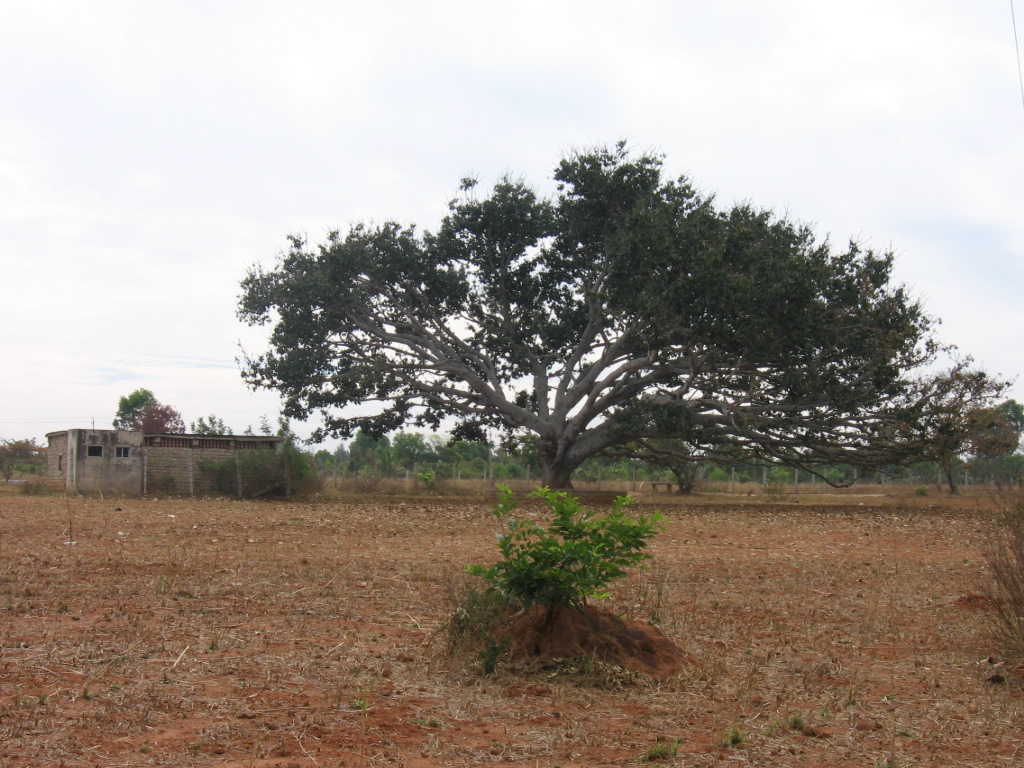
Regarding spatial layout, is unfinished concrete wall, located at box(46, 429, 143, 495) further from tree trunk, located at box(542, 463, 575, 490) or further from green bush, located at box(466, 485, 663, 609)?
green bush, located at box(466, 485, 663, 609)

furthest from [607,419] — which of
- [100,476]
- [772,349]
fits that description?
[100,476]

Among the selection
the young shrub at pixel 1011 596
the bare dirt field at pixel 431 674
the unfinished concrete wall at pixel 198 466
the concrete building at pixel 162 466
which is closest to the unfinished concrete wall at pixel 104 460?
the concrete building at pixel 162 466

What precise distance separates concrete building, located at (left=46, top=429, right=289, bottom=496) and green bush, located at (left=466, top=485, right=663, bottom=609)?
23.5m

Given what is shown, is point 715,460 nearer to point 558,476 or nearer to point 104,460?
point 558,476

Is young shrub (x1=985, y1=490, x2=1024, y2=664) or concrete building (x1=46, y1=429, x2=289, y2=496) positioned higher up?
concrete building (x1=46, y1=429, x2=289, y2=496)

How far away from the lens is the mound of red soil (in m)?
5.64

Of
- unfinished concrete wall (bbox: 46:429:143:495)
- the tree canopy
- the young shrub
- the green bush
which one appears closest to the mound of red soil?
the green bush

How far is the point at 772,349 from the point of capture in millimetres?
23094

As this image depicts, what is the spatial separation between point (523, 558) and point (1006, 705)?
2829mm

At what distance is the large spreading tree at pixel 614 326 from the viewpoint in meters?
22.9

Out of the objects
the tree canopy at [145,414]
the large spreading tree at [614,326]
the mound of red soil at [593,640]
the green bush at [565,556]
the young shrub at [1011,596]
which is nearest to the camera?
the green bush at [565,556]

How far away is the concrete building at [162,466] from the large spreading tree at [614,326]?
2.38 m

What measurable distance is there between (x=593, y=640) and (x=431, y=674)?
1016mm

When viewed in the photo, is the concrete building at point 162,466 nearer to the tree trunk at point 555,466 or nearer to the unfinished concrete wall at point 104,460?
the unfinished concrete wall at point 104,460
